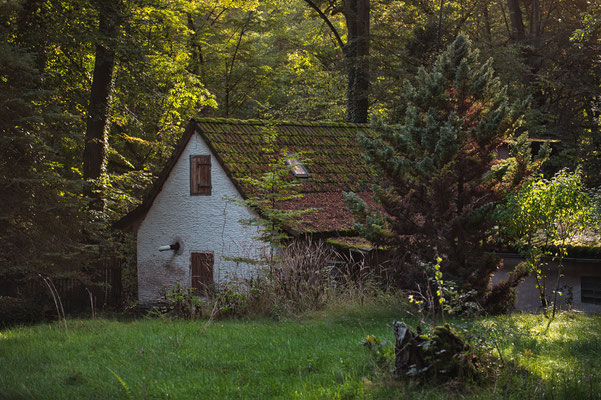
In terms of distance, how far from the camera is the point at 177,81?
92.2ft

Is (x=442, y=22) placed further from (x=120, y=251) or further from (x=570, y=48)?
(x=120, y=251)

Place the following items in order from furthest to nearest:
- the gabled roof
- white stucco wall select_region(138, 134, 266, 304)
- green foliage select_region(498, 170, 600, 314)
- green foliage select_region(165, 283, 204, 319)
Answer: white stucco wall select_region(138, 134, 266, 304)
the gabled roof
green foliage select_region(165, 283, 204, 319)
green foliage select_region(498, 170, 600, 314)

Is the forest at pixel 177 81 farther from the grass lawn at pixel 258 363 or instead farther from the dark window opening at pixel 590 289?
the grass lawn at pixel 258 363

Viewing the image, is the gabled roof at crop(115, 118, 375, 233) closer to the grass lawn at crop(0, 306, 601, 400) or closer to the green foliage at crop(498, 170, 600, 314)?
the green foliage at crop(498, 170, 600, 314)

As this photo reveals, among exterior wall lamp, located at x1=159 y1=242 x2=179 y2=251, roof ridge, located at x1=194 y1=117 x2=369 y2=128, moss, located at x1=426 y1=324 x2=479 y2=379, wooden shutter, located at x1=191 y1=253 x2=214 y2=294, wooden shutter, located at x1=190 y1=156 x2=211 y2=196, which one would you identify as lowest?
wooden shutter, located at x1=191 y1=253 x2=214 y2=294

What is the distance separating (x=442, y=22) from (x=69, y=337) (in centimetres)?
2114

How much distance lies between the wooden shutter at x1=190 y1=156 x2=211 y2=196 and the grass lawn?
10.00m

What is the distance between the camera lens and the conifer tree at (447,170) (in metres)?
13.6

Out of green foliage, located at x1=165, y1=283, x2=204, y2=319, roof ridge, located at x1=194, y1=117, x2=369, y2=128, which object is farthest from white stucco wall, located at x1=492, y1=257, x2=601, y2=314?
roof ridge, located at x1=194, y1=117, x2=369, y2=128

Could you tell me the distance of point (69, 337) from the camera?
35.7 ft

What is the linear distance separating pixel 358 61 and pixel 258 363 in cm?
2096

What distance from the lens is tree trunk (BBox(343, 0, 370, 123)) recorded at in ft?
91.1

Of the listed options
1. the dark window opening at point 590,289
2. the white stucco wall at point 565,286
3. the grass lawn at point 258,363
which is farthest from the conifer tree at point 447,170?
the dark window opening at point 590,289

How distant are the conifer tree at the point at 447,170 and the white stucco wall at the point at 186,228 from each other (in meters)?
5.98
